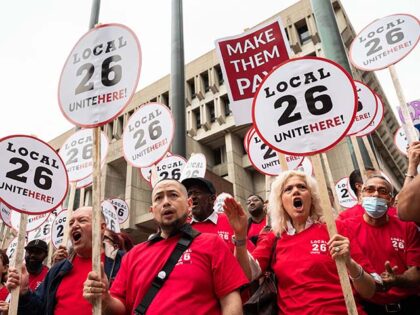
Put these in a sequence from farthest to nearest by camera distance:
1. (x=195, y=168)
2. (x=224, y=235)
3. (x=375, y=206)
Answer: (x=195, y=168), (x=224, y=235), (x=375, y=206)

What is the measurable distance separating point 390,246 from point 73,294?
2465 mm

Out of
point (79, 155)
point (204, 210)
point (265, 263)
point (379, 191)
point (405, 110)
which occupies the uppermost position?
point (79, 155)

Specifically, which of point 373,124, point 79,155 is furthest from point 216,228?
point 373,124

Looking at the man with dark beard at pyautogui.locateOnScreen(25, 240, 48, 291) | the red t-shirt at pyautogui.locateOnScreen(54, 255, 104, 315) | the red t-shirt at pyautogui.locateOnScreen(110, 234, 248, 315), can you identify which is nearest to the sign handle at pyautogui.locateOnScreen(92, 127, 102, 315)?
the red t-shirt at pyautogui.locateOnScreen(110, 234, 248, 315)

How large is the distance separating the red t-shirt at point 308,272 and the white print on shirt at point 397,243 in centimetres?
47

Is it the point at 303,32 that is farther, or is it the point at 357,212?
the point at 303,32

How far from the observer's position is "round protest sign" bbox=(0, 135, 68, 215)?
373cm

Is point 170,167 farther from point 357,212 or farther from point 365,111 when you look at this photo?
point 357,212

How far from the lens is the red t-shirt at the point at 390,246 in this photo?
2.57 metres

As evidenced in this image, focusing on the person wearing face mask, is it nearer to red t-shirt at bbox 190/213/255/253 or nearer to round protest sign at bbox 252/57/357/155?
round protest sign at bbox 252/57/357/155

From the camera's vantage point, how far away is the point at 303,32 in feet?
72.1

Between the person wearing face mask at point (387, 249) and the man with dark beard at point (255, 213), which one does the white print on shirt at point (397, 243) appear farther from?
the man with dark beard at point (255, 213)

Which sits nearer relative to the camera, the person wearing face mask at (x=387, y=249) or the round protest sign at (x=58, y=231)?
the person wearing face mask at (x=387, y=249)

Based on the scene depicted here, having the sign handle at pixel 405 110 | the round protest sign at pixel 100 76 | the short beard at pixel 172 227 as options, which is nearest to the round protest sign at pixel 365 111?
the sign handle at pixel 405 110
